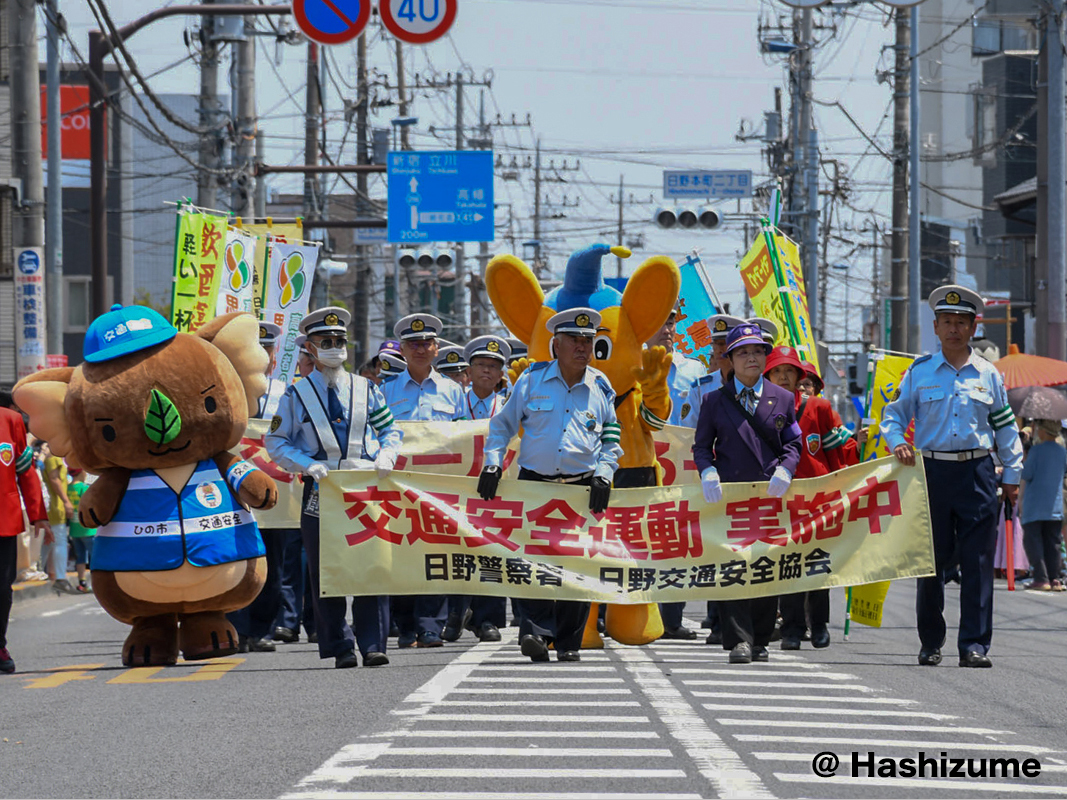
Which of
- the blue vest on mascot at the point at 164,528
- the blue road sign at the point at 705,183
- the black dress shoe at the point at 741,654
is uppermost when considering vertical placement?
the blue road sign at the point at 705,183

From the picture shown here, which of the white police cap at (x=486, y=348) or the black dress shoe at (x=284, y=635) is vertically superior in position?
the white police cap at (x=486, y=348)

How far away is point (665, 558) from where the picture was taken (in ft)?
31.2

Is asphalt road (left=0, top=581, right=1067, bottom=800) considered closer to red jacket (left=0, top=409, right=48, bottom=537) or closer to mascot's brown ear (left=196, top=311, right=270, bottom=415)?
red jacket (left=0, top=409, right=48, bottom=537)

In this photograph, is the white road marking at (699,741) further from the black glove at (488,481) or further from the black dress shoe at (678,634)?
the black dress shoe at (678,634)

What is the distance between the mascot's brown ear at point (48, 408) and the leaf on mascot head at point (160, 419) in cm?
49

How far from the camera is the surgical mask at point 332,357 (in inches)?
365

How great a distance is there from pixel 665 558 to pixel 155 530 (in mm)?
2955

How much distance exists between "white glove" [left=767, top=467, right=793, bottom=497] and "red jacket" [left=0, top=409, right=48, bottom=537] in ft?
15.2

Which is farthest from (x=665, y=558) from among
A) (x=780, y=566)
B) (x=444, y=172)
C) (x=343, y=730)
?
(x=444, y=172)

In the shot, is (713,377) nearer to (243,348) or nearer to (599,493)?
(599,493)

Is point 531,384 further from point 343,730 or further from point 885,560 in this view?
point 343,730

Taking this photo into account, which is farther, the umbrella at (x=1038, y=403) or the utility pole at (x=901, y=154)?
the utility pole at (x=901, y=154)

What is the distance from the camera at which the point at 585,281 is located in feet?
32.9

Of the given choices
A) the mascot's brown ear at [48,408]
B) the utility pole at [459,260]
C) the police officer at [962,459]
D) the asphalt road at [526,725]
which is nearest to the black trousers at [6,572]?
the asphalt road at [526,725]
